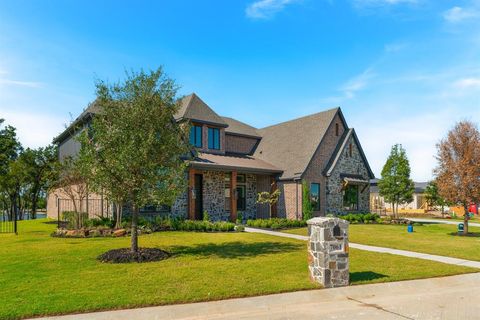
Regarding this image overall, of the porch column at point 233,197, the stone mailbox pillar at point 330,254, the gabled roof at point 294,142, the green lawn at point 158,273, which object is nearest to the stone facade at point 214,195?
the porch column at point 233,197

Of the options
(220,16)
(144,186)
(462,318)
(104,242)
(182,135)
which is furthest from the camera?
(220,16)

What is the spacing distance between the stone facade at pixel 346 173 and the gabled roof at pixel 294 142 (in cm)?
278

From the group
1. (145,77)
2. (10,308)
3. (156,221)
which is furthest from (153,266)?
(156,221)

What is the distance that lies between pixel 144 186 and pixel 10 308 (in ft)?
18.0

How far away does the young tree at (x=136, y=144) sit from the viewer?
1091 cm

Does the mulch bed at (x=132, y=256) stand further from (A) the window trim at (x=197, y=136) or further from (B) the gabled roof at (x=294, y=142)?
(B) the gabled roof at (x=294, y=142)

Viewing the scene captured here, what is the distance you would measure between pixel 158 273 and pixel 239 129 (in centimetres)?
2133

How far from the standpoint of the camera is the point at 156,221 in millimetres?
18328

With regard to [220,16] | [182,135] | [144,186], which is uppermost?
[220,16]

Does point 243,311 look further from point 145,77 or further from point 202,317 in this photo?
point 145,77

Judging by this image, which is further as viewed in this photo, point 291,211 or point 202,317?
point 291,211

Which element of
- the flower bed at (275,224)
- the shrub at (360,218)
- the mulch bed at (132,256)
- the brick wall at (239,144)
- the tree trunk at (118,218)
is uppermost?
the brick wall at (239,144)

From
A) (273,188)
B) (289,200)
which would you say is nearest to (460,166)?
(289,200)

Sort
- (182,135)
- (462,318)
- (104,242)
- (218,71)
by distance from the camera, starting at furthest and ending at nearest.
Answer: (218,71) < (104,242) < (182,135) < (462,318)
